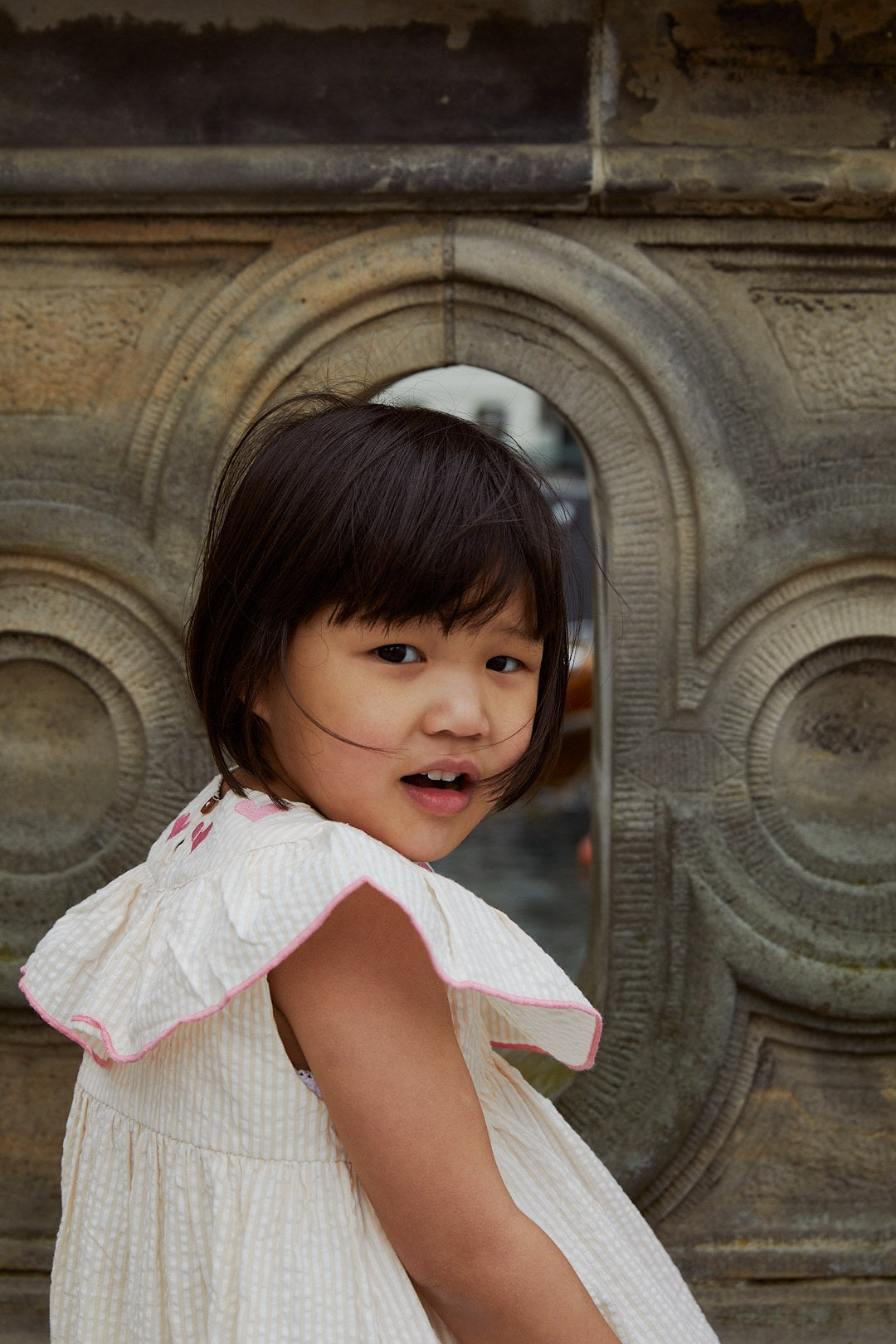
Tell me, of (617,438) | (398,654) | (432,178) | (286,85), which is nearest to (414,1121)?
(398,654)

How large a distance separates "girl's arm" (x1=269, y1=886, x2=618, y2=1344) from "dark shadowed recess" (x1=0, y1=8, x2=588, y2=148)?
1.42 meters

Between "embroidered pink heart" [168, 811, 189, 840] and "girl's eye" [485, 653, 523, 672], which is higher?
"girl's eye" [485, 653, 523, 672]

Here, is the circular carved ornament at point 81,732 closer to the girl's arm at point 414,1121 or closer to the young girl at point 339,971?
the young girl at point 339,971

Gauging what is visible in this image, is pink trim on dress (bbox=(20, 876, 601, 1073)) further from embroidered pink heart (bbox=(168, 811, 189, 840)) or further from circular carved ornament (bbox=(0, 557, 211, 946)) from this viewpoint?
circular carved ornament (bbox=(0, 557, 211, 946))

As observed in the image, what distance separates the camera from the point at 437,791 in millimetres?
1116

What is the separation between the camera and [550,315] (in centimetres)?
205

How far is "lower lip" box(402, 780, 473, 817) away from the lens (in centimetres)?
111

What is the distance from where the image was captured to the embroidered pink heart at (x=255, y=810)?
1102 mm

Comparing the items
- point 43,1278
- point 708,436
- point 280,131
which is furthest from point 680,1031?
point 280,131

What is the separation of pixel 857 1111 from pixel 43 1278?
1434 mm

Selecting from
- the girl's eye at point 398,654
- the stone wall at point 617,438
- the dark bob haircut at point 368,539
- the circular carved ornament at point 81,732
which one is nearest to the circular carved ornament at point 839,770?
the stone wall at point 617,438

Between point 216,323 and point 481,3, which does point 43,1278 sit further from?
point 481,3

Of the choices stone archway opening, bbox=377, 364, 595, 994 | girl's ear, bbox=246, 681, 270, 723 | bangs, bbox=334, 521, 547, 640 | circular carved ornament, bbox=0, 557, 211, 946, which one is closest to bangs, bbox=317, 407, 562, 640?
bangs, bbox=334, 521, 547, 640

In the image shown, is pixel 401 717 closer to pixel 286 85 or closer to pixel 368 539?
pixel 368 539
